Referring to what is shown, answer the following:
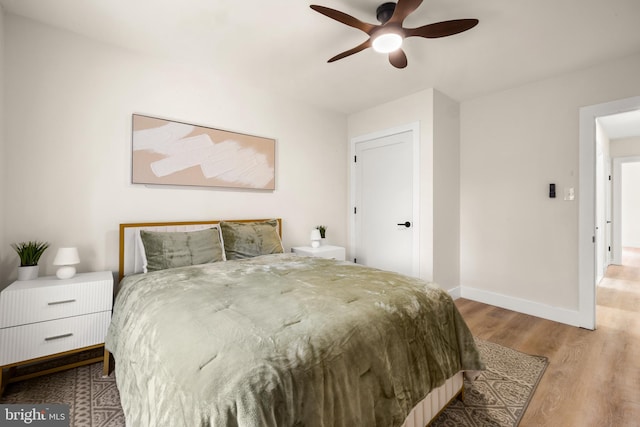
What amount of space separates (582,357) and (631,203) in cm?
768

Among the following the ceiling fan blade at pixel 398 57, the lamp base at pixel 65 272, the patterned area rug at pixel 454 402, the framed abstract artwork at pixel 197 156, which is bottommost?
the patterned area rug at pixel 454 402

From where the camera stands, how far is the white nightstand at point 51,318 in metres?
1.75

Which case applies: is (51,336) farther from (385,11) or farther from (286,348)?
(385,11)

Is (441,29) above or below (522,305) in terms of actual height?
above

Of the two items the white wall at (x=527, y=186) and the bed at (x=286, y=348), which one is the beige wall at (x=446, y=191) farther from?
the bed at (x=286, y=348)

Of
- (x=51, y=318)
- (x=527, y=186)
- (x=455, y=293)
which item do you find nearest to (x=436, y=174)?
(x=527, y=186)

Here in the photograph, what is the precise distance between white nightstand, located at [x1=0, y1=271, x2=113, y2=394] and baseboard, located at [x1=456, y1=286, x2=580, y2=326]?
11.9 feet

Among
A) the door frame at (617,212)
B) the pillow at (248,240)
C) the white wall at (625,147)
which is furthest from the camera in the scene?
the door frame at (617,212)

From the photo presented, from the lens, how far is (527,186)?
3.25m

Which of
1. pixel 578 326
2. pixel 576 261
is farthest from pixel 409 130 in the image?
pixel 578 326

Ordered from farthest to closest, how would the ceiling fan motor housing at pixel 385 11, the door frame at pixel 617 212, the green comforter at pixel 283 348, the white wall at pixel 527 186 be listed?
the door frame at pixel 617 212 → the white wall at pixel 527 186 → the ceiling fan motor housing at pixel 385 11 → the green comforter at pixel 283 348

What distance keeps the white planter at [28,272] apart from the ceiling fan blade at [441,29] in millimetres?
3071

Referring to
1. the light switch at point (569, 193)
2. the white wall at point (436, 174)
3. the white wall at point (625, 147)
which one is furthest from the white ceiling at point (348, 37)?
the white wall at point (625, 147)

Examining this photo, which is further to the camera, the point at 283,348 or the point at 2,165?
the point at 2,165
